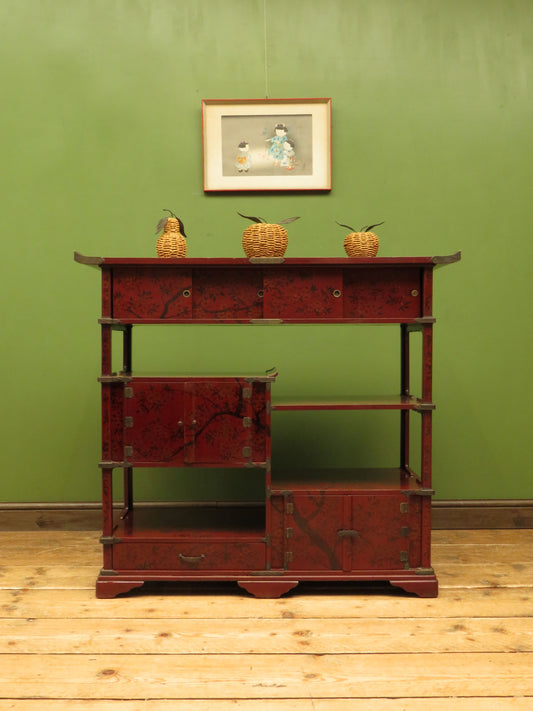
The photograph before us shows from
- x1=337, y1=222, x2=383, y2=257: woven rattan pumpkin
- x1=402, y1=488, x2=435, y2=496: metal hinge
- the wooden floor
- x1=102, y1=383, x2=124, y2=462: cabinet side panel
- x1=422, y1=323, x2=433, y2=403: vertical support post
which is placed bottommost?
the wooden floor

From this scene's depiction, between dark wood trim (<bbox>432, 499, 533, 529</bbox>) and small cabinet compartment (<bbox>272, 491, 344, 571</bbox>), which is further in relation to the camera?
dark wood trim (<bbox>432, 499, 533, 529</bbox>)

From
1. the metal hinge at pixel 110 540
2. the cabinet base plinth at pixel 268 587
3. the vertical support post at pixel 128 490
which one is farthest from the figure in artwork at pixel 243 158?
the cabinet base plinth at pixel 268 587

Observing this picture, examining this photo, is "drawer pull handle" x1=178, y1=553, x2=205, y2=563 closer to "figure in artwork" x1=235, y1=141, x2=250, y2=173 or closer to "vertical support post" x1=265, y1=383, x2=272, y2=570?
"vertical support post" x1=265, y1=383, x2=272, y2=570

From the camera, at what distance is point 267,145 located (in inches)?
105

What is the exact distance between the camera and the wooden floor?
1.42 meters

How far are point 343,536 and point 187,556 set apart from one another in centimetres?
A: 60

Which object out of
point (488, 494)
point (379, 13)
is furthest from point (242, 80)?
point (488, 494)

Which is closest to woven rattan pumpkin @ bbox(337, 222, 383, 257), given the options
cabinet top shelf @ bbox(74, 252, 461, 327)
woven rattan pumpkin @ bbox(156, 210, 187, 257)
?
cabinet top shelf @ bbox(74, 252, 461, 327)

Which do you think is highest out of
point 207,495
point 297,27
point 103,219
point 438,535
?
point 297,27

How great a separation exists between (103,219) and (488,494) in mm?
2402

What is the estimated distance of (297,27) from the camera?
267cm

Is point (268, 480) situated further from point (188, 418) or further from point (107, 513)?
point (107, 513)

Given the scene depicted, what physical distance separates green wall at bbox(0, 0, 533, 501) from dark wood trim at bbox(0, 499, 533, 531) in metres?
0.05

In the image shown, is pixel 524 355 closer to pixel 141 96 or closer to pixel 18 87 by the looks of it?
pixel 141 96
